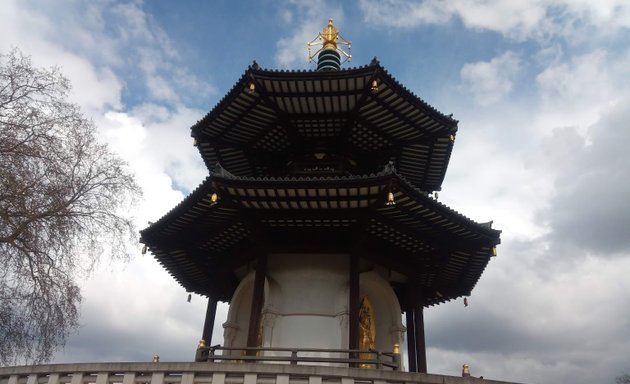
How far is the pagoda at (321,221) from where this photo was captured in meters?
15.3

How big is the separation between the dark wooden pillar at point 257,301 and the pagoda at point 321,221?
0.04 m

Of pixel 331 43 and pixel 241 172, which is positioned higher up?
pixel 331 43

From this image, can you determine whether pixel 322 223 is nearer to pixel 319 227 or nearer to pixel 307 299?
pixel 319 227

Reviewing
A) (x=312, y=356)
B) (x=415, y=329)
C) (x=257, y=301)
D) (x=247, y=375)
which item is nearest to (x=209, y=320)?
(x=257, y=301)

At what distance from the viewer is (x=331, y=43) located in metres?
23.8

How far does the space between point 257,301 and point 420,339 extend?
6752 millimetres

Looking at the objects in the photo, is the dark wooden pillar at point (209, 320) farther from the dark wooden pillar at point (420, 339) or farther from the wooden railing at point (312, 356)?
the dark wooden pillar at point (420, 339)

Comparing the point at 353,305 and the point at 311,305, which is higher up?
the point at 311,305

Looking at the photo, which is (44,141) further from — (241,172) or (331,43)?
(331,43)

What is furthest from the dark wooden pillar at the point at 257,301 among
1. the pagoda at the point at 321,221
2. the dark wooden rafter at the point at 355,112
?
the dark wooden rafter at the point at 355,112

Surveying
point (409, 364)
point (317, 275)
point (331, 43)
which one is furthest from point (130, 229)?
point (331, 43)

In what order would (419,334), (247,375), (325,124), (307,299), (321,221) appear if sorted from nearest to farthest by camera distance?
1. (247,375)
2. (321,221)
3. (307,299)
4. (325,124)
5. (419,334)

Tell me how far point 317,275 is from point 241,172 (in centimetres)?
650

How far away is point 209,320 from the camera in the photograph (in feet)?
64.5
